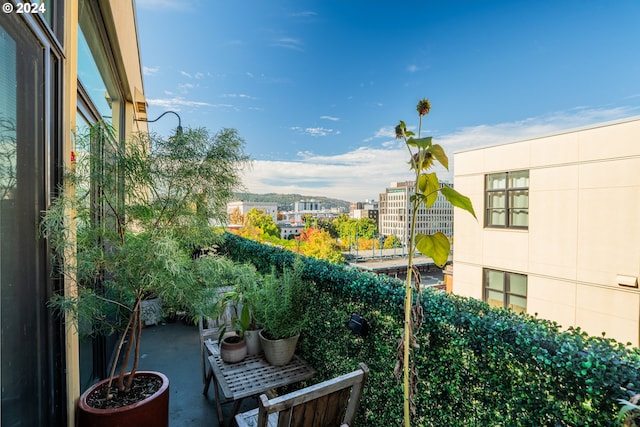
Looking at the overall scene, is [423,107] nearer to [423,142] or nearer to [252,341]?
[423,142]

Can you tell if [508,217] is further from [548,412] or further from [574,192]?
[548,412]

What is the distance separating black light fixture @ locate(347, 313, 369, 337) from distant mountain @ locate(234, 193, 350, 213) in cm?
111

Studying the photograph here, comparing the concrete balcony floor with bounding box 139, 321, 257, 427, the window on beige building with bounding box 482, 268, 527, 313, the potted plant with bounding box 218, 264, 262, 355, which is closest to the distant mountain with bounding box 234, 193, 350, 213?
the potted plant with bounding box 218, 264, 262, 355

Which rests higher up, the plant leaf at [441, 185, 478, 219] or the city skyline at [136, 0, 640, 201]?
the city skyline at [136, 0, 640, 201]

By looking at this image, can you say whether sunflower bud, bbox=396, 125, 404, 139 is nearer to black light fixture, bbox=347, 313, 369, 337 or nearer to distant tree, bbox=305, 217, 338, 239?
black light fixture, bbox=347, 313, 369, 337

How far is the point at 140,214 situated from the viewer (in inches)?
65.6

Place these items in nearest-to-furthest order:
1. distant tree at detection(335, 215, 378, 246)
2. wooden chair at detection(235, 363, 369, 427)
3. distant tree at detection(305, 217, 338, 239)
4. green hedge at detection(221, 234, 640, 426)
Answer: green hedge at detection(221, 234, 640, 426)
wooden chair at detection(235, 363, 369, 427)
distant tree at detection(335, 215, 378, 246)
distant tree at detection(305, 217, 338, 239)

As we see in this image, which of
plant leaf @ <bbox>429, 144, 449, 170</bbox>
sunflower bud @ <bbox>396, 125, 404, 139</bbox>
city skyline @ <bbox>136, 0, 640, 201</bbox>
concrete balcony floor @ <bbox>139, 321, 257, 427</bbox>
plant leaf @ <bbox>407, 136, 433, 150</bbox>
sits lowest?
concrete balcony floor @ <bbox>139, 321, 257, 427</bbox>

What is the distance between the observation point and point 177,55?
5316 millimetres

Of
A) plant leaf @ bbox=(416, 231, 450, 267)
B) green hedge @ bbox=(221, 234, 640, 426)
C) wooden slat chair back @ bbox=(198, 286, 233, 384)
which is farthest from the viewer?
wooden slat chair back @ bbox=(198, 286, 233, 384)

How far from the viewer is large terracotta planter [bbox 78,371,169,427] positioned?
1.56 metres

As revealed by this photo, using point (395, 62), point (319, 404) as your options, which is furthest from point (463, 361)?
point (395, 62)

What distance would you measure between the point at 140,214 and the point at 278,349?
Result: 1.50 m

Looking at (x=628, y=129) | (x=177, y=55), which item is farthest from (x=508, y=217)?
(x=177, y=55)
